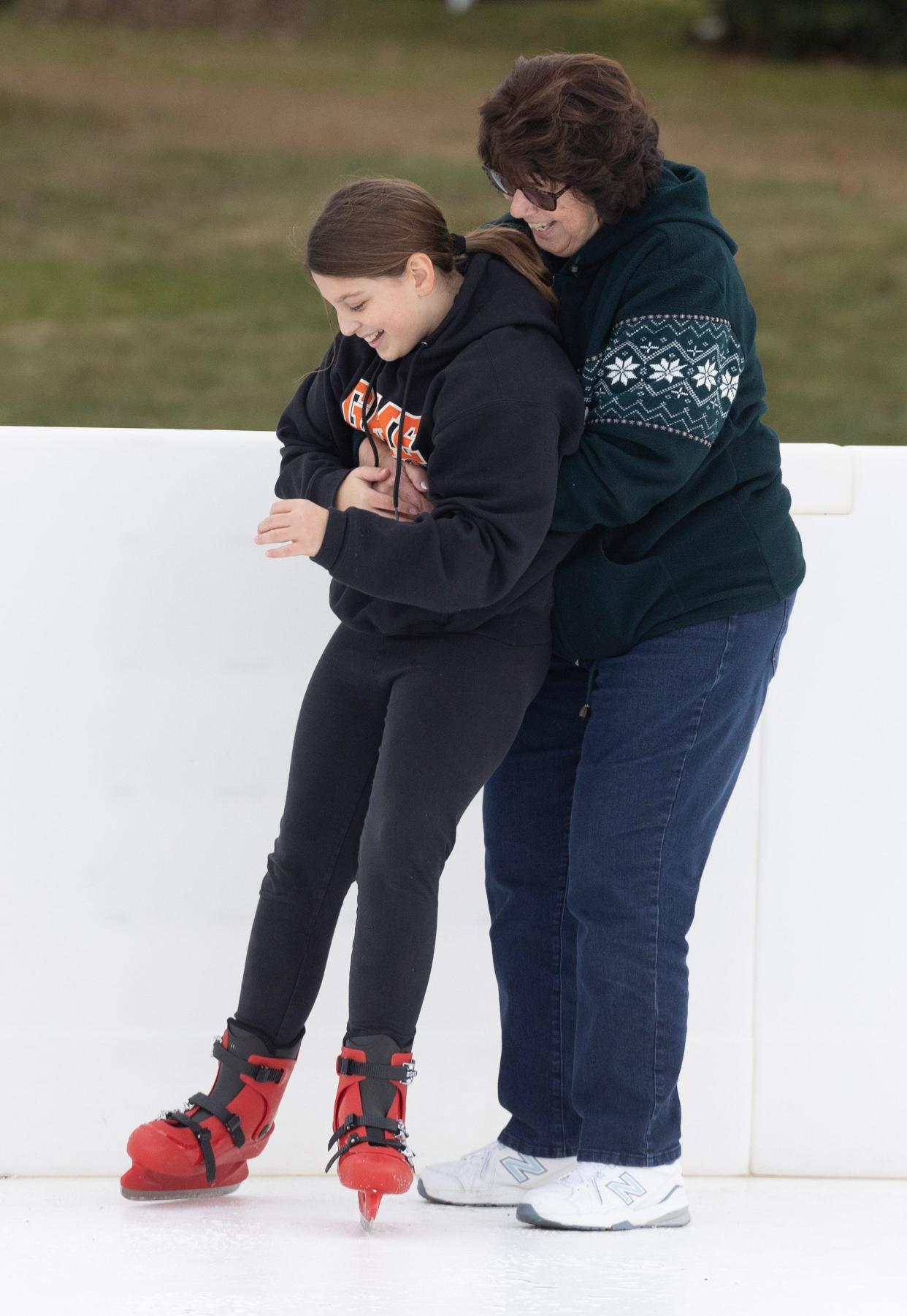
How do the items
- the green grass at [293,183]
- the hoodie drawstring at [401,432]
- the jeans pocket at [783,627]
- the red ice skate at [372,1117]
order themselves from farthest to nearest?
the green grass at [293,183] → the jeans pocket at [783,627] → the hoodie drawstring at [401,432] → the red ice skate at [372,1117]

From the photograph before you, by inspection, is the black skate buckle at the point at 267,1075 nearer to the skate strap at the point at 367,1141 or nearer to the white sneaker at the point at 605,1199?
the skate strap at the point at 367,1141

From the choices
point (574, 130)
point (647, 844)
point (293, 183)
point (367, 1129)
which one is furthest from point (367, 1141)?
point (293, 183)

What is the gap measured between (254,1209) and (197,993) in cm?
40

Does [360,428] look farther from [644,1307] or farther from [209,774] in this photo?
[644,1307]

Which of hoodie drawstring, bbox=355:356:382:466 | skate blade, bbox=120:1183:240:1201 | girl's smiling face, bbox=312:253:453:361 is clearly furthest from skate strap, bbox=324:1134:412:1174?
girl's smiling face, bbox=312:253:453:361

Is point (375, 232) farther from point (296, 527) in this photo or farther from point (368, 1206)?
point (368, 1206)

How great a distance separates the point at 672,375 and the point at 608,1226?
42.7 inches

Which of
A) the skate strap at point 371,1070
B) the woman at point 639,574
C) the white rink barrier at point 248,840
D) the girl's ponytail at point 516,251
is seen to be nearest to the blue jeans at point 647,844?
the woman at point 639,574

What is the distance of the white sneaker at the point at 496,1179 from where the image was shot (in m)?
2.26

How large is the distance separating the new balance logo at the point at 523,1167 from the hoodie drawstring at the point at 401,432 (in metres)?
0.94

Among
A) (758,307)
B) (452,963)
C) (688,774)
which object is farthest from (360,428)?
(758,307)

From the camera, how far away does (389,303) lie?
1.97 m

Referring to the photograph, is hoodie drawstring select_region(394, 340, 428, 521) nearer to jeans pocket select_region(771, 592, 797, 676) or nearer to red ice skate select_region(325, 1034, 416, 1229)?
jeans pocket select_region(771, 592, 797, 676)

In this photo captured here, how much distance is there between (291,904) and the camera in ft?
6.90
